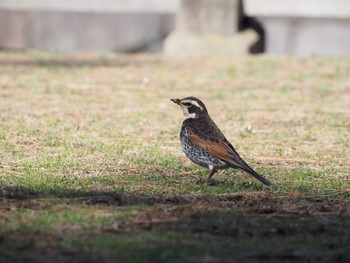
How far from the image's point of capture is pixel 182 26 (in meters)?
20.4

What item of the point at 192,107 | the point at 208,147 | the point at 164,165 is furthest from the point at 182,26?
the point at 208,147

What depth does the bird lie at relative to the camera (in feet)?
27.6

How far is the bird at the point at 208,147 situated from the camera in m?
8.41

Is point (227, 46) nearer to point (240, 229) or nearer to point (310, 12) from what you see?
point (310, 12)

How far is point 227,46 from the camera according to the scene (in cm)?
2023

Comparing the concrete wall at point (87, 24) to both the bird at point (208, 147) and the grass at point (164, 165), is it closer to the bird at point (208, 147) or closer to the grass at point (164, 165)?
the grass at point (164, 165)

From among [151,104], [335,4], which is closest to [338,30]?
[335,4]

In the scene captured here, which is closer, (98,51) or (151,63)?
(151,63)

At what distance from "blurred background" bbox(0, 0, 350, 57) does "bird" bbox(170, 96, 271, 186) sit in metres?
11.2

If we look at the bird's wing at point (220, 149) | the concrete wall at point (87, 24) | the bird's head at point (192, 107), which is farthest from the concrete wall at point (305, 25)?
the bird's wing at point (220, 149)

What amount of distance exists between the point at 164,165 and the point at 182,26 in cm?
1116

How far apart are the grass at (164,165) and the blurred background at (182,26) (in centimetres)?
153

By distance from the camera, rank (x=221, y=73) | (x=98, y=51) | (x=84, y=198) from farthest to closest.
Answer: (x=98, y=51) → (x=221, y=73) → (x=84, y=198)

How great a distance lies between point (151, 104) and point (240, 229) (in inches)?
303
